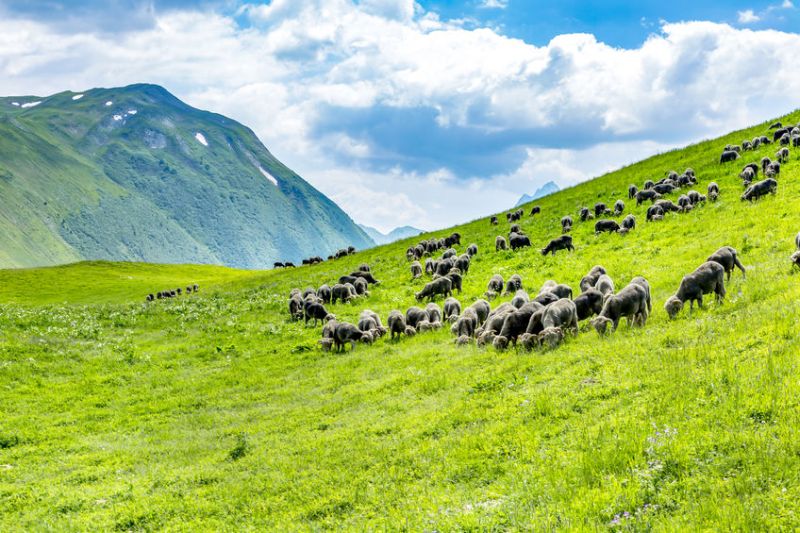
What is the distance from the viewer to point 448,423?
13.8 metres

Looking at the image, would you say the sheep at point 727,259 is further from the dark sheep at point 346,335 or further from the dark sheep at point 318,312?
the dark sheep at point 318,312

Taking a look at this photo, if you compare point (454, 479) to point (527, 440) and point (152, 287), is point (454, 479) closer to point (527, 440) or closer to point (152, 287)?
point (527, 440)

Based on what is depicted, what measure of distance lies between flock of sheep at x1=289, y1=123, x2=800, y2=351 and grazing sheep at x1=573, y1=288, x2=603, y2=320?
1.4 inches

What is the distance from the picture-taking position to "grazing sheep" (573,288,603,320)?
20.0m

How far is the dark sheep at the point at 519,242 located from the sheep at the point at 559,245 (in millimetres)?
4764

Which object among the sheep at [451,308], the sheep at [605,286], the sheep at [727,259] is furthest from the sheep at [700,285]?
the sheep at [451,308]

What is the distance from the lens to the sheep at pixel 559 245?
118ft

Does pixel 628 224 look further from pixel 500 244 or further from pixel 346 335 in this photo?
pixel 346 335

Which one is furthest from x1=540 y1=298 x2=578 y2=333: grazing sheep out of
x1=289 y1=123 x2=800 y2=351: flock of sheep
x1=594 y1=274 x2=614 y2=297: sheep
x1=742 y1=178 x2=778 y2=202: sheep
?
x1=742 y1=178 x2=778 y2=202: sheep

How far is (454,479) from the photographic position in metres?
11.1

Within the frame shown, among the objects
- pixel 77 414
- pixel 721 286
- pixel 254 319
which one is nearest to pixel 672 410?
pixel 721 286

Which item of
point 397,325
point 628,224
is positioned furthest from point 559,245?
point 397,325

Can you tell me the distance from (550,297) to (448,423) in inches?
366

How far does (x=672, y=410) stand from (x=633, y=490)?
2667 mm
